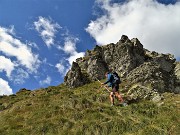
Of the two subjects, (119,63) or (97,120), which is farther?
(119,63)

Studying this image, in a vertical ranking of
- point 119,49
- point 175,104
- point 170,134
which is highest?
point 119,49

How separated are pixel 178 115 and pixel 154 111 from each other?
8.16ft

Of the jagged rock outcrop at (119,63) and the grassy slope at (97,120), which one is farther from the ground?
the jagged rock outcrop at (119,63)

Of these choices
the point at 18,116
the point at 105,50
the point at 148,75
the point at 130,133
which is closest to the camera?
the point at 130,133

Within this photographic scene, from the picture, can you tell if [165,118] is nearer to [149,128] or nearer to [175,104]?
[149,128]

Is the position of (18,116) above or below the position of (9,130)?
above

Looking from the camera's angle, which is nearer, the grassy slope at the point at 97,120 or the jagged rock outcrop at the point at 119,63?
the grassy slope at the point at 97,120

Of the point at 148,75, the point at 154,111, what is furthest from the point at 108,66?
the point at 154,111

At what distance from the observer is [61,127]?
21.8m

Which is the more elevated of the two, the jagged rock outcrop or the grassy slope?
the jagged rock outcrop

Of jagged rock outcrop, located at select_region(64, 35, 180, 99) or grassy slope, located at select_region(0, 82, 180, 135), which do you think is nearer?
grassy slope, located at select_region(0, 82, 180, 135)

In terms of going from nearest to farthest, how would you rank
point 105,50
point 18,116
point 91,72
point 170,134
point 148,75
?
point 170,134 → point 18,116 → point 148,75 → point 91,72 → point 105,50

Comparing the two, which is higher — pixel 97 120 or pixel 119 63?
pixel 119 63

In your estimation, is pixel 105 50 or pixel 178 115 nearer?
pixel 178 115
